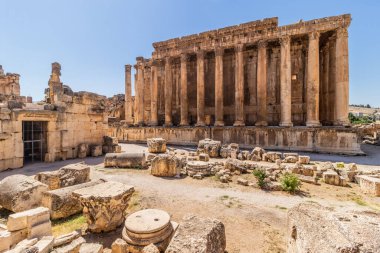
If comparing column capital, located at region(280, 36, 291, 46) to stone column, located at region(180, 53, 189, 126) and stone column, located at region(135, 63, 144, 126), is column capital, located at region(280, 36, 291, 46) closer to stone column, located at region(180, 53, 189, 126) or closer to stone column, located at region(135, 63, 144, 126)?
stone column, located at region(180, 53, 189, 126)

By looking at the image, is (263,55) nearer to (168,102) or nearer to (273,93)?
(273,93)

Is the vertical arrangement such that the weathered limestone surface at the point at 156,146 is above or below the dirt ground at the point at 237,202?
above

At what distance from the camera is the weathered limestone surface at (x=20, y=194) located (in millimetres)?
5238

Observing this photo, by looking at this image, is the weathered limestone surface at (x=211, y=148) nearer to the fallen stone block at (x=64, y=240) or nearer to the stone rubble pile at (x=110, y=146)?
the stone rubble pile at (x=110, y=146)

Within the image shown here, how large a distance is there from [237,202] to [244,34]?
15915 mm

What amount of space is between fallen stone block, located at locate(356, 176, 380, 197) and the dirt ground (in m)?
0.23

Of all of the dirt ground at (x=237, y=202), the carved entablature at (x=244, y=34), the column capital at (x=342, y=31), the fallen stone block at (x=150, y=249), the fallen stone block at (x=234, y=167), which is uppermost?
the carved entablature at (x=244, y=34)

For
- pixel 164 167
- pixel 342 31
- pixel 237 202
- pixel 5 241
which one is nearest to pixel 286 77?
pixel 342 31

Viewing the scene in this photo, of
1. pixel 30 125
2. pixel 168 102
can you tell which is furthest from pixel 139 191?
pixel 168 102

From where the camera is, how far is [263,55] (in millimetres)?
16703

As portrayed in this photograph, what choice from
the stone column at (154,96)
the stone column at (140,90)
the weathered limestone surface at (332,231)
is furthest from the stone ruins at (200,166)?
the stone column at (154,96)

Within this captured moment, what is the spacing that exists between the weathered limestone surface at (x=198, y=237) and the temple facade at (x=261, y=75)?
13.8 metres

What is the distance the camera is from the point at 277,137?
48.9ft

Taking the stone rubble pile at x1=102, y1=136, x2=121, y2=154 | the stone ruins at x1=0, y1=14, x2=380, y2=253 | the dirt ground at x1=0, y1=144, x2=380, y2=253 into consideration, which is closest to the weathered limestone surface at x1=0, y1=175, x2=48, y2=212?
the stone ruins at x1=0, y1=14, x2=380, y2=253
